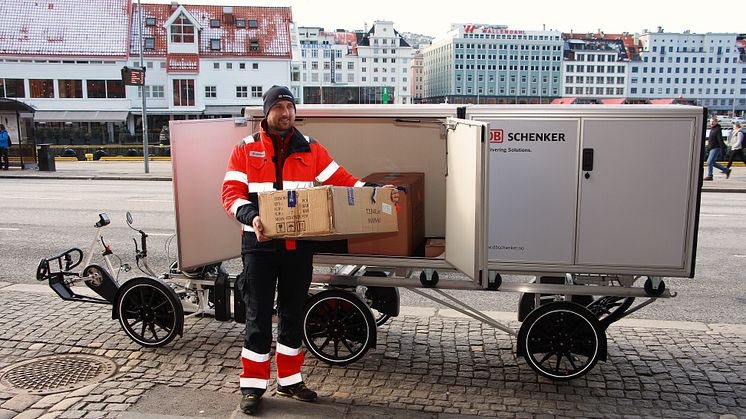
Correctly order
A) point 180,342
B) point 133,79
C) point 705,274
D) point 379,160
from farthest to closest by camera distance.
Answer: point 133,79 → point 705,274 → point 379,160 → point 180,342

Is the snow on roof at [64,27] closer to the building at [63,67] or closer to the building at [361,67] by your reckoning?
the building at [63,67]

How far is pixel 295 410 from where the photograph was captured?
15.9ft

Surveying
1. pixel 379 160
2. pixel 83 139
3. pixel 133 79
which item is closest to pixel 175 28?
pixel 83 139

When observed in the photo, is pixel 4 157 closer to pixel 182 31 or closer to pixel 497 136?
pixel 497 136

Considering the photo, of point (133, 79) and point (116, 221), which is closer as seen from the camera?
point (116, 221)

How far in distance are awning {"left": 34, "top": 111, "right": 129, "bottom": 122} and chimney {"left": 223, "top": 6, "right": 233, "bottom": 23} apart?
56.1 ft

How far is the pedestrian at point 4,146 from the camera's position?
1097 inches

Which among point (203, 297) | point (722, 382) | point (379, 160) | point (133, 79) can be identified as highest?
point (133, 79)

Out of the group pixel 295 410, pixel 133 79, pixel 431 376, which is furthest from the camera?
pixel 133 79

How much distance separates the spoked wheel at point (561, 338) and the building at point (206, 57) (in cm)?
7341

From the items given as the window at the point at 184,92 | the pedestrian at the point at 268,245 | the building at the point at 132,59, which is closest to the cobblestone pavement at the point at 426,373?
the pedestrian at the point at 268,245

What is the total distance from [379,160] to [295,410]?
11.2ft

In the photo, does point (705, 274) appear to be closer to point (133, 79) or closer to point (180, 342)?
point (180, 342)

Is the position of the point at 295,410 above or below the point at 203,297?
below
